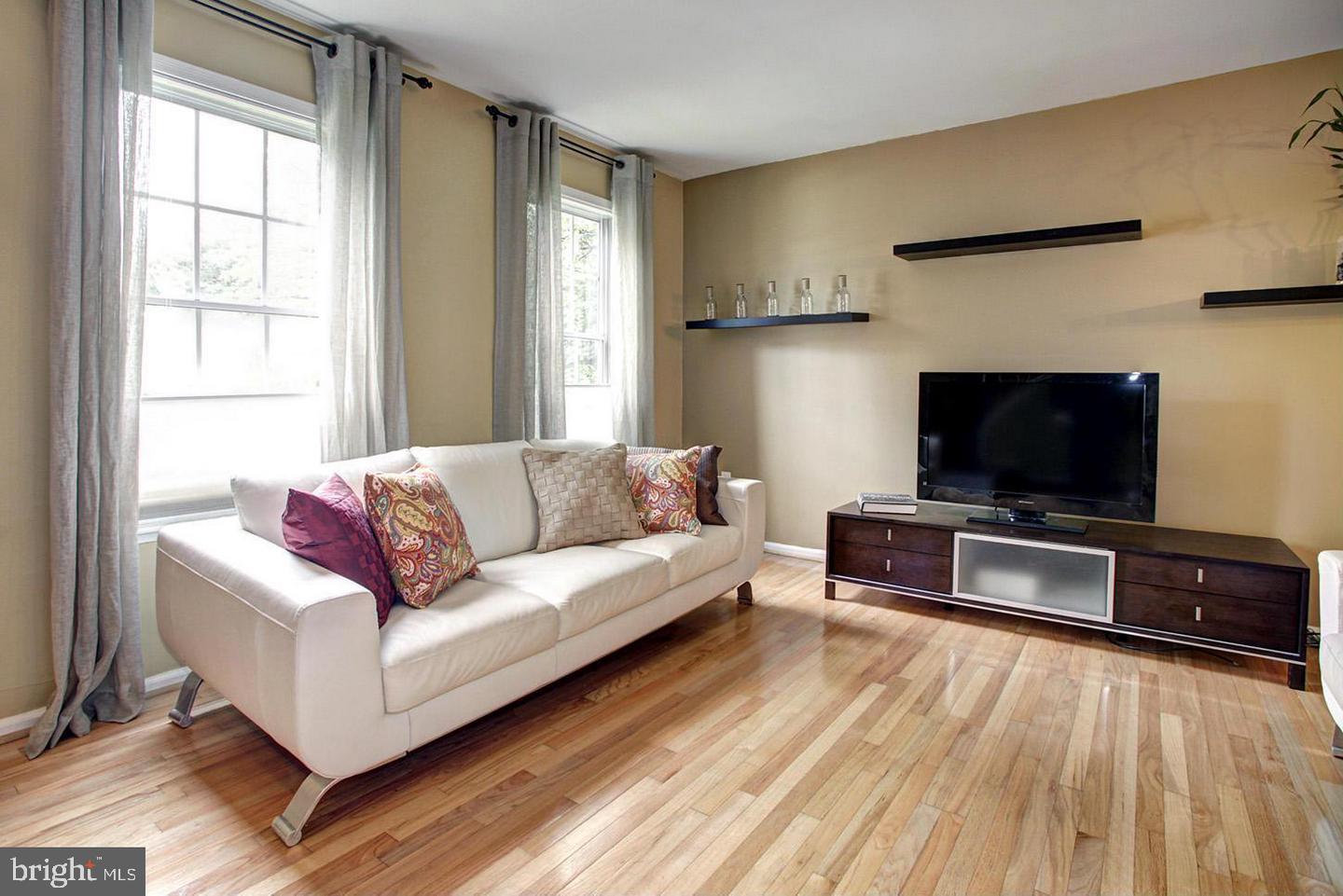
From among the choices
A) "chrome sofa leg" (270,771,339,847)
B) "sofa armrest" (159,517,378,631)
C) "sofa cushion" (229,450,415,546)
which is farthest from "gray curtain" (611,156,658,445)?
"chrome sofa leg" (270,771,339,847)

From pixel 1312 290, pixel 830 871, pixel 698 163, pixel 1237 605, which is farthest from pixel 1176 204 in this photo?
pixel 830 871

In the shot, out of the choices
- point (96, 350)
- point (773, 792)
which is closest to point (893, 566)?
point (773, 792)

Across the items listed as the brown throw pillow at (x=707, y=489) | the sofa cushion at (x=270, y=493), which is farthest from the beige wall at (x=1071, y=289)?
the sofa cushion at (x=270, y=493)

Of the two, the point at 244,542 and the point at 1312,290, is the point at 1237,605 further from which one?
the point at 244,542

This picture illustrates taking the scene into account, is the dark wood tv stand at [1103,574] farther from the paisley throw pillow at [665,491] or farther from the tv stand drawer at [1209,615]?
the paisley throw pillow at [665,491]

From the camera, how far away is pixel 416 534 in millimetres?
2371

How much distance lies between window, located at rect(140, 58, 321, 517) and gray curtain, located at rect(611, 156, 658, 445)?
1.92 m

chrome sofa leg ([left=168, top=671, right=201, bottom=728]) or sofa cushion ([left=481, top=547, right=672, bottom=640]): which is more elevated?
sofa cushion ([left=481, top=547, right=672, bottom=640])

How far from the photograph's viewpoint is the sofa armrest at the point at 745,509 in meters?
3.59

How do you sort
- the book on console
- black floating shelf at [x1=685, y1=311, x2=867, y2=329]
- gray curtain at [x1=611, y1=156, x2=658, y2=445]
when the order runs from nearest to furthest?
1. the book on console
2. black floating shelf at [x1=685, y1=311, x2=867, y2=329]
3. gray curtain at [x1=611, y1=156, x2=658, y2=445]

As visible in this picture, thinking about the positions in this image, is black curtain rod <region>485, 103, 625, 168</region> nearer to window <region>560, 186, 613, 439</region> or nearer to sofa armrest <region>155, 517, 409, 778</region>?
window <region>560, 186, 613, 439</region>

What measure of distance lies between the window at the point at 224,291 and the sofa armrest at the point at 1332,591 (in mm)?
3680

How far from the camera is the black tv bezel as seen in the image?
10.6 feet

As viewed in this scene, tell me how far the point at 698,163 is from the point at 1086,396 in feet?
9.13
